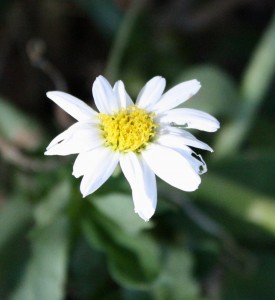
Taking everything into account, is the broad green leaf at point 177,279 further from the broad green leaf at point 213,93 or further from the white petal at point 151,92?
the white petal at point 151,92

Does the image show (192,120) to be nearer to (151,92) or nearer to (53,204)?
(151,92)

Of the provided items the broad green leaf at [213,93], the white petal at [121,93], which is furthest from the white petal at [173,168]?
the broad green leaf at [213,93]

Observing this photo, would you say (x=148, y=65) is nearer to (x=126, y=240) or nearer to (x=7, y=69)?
(x=7, y=69)

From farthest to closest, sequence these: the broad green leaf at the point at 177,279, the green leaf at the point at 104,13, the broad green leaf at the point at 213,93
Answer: the green leaf at the point at 104,13, the broad green leaf at the point at 213,93, the broad green leaf at the point at 177,279

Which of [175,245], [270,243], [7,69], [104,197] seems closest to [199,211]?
[175,245]

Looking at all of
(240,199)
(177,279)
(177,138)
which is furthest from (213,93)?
(177,138)

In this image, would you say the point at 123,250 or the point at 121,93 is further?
the point at 123,250

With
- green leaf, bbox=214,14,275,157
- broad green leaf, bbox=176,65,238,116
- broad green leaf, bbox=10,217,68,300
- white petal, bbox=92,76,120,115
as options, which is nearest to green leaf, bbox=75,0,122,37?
broad green leaf, bbox=176,65,238,116
